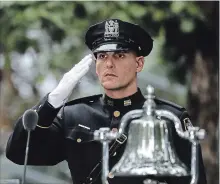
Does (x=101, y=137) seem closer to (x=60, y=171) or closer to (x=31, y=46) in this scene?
(x=60, y=171)

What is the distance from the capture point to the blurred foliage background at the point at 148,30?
9695 millimetres

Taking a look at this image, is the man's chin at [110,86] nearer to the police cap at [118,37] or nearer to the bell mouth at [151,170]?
the police cap at [118,37]

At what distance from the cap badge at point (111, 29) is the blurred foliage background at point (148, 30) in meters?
3.94

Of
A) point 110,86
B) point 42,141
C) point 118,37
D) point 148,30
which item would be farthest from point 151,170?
point 148,30

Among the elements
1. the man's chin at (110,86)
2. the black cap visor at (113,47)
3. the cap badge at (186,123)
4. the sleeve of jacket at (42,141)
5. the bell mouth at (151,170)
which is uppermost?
the black cap visor at (113,47)

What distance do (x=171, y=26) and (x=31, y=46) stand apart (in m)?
1.41

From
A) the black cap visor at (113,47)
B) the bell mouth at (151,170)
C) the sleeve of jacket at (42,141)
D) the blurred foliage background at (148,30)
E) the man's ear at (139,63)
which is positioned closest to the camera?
the bell mouth at (151,170)

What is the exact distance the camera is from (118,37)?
190 inches

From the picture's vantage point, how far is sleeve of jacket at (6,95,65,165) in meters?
4.61

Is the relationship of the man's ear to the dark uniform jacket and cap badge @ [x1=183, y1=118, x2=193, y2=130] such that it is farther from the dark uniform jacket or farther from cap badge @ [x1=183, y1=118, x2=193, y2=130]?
cap badge @ [x1=183, y1=118, x2=193, y2=130]

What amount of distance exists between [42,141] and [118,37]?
0.60 meters

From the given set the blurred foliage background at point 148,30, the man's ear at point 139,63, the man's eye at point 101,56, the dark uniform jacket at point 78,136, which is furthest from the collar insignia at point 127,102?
the blurred foliage background at point 148,30

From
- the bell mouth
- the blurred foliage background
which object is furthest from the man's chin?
the blurred foliage background

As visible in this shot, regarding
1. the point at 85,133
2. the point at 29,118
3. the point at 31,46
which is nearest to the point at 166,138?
the point at 29,118
